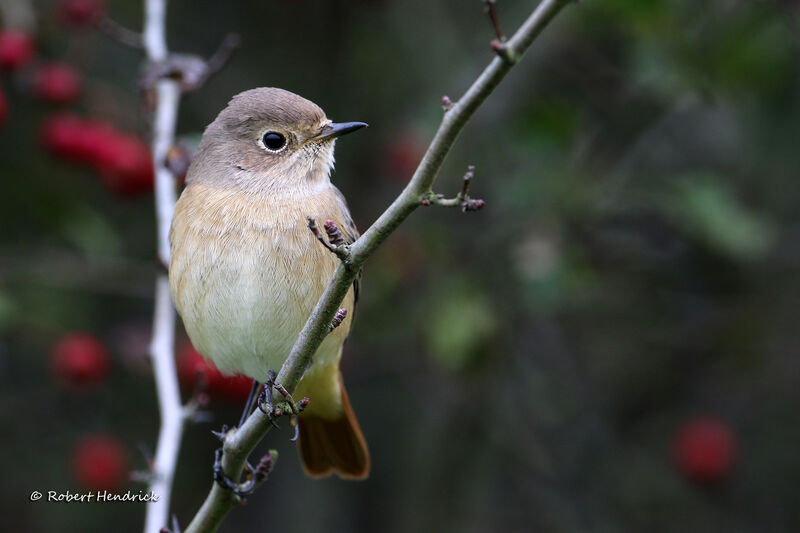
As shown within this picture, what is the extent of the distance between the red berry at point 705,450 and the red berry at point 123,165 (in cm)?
364

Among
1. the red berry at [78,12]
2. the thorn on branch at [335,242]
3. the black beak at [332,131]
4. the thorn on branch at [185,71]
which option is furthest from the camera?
the red berry at [78,12]

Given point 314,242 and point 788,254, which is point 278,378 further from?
point 788,254

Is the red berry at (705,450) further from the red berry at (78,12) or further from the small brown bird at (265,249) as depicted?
the red berry at (78,12)

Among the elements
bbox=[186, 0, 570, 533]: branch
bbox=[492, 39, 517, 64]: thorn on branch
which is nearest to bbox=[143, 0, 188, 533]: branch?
bbox=[186, 0, 570, 533]: branch

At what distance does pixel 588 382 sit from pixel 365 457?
8.41ft

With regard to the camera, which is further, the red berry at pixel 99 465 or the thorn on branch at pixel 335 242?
the red berry at pixel 99 465

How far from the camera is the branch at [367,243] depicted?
2.26 meters

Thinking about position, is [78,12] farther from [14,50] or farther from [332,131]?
[332,131]

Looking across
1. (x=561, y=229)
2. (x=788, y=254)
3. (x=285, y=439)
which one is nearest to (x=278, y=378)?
(x=561, y=229)

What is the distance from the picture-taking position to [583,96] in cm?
628

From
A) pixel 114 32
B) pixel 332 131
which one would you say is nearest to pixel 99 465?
pixel 114 32

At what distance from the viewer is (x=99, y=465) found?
5520mm

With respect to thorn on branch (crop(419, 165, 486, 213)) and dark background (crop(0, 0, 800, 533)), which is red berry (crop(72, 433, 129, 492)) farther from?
thorn on branch (crop(419, 165, 486, 213))

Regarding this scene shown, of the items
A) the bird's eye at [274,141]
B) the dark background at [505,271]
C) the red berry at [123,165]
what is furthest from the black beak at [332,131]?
the red berry at [123,165]
